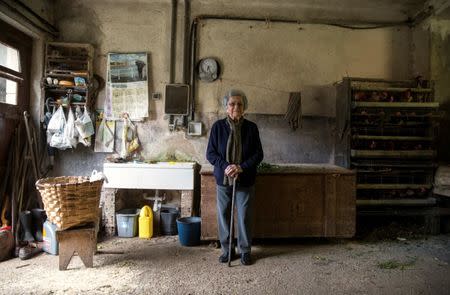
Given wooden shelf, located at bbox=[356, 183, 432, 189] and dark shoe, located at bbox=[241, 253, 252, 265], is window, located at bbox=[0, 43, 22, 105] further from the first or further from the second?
wooden shelf, located at bbox=[356, 183, 432, 189]

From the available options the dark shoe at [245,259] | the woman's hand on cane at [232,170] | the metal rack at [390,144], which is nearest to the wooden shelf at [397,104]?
the metal rack at [390,144]

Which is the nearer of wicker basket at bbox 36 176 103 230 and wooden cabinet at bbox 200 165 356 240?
wicker basket at bbox 36 176 103 230

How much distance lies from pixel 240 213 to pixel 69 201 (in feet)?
5.39

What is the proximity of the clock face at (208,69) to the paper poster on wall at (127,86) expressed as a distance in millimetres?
786

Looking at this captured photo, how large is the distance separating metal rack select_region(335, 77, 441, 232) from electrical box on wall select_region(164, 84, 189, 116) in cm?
214

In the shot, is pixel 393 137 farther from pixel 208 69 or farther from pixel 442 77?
pixel 208 69

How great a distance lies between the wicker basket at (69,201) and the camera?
285cm

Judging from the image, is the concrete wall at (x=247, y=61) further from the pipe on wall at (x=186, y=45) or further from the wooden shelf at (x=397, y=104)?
the wooden shelf at (x=397, y=104)

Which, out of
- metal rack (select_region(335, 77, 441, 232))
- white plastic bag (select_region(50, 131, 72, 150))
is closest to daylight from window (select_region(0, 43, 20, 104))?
white plastic bag (select_region(50, 131, 72, 150))

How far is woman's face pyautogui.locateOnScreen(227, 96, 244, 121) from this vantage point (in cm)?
324

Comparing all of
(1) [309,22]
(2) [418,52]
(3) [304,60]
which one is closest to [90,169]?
(3) [304,60]

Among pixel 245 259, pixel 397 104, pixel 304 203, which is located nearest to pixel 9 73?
pixel 245 259

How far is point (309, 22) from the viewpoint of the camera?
15.3 feet

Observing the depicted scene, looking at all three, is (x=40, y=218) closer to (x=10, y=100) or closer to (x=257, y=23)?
(x=10, y=100)
